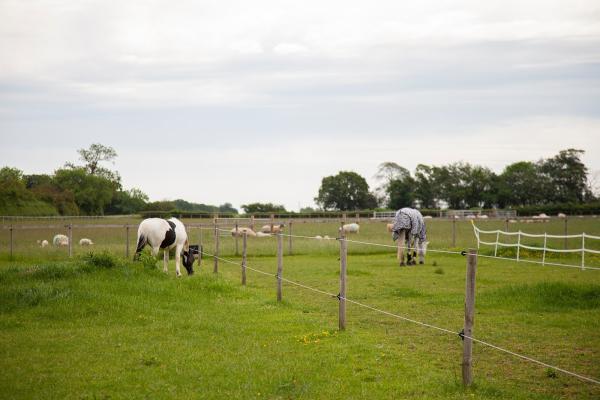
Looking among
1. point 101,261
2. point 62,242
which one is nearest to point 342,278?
point 101,261

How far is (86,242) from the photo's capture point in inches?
1369

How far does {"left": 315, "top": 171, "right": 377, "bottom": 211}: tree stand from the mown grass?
9777cm

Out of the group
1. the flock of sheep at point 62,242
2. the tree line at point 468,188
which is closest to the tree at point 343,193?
the tree line at point 468,188

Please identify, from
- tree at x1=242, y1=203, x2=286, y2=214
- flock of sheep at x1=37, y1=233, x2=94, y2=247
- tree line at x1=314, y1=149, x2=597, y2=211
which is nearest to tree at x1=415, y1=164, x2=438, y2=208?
tree line at x1=314, y1=149, x2=597, y2=211

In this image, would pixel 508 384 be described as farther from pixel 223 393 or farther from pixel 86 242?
pixel 86 242

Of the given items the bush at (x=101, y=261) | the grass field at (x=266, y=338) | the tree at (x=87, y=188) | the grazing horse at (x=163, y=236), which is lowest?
the grass field at (x=266, y=338)

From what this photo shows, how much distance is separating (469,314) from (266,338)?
3.89 meters

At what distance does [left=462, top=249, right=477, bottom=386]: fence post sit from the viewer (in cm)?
710

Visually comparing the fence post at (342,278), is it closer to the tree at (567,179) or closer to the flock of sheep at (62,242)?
the flock of sheep at (62,242)

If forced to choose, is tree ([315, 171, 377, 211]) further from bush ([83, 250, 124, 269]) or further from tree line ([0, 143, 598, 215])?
bush ([83, 250, 124, 269])

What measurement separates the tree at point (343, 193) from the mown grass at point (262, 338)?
9777 cm

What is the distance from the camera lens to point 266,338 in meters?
10.1

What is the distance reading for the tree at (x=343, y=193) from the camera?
115188 mm

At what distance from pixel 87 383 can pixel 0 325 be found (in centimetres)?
408
